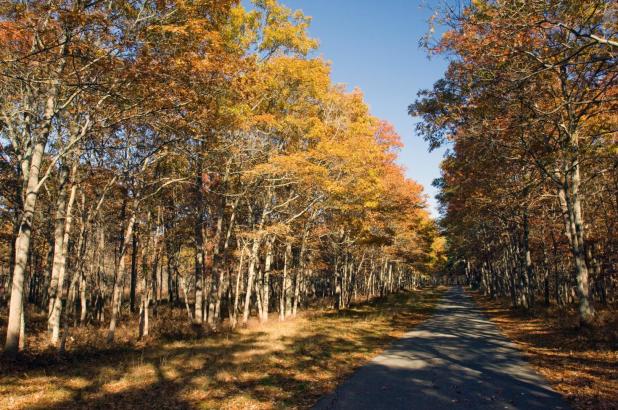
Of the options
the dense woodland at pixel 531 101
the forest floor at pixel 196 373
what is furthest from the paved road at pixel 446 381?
the dense woodland at pixel 531 101

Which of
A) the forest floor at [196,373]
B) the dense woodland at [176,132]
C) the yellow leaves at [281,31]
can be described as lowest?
the forest floor at [196,373]

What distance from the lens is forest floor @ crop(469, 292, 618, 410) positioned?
24.7 feet

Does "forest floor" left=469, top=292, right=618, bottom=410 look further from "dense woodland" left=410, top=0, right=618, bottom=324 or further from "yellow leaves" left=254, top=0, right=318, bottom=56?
"yellow leaves" left=254, top=0, right=318, bottom=56

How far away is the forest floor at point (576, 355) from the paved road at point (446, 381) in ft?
1.26

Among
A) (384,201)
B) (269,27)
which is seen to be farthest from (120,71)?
(384,201)

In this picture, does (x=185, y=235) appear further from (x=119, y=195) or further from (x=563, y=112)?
(x=563, y=112)

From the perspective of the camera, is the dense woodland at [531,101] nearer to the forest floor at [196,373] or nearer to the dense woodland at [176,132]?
the dense woodland at [176,132]

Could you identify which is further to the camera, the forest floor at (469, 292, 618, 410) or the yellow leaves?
the yellow leaves

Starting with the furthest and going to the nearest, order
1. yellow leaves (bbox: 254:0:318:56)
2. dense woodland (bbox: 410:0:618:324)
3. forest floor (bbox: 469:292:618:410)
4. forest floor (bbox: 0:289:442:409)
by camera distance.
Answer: yellow leaves (bbox: 254:0:318:56) < dense woodland (bbox: 410:0:618:324) < forest floor (bbox: 0:289:442:409) < forest floor (bbox: 469:292:618:410)

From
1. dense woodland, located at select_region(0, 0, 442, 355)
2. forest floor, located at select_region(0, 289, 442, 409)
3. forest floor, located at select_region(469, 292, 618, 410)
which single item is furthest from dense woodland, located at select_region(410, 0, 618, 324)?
forest floor, located at select_region(0, 289, 442, 409)

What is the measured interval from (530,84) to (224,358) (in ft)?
→ 44.8

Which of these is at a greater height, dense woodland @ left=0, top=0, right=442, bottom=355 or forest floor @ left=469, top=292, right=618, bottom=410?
dense woodland @ left=0, top=0, right=442, bottom=355

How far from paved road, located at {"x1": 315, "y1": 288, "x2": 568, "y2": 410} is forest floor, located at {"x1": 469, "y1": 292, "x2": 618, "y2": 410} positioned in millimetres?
384

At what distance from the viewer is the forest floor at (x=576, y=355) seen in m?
7.52
